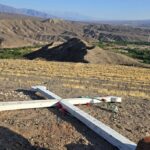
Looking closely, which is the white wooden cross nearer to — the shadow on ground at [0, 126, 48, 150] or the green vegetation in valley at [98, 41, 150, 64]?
the shadow on ground at [0, 126, 48, 150]

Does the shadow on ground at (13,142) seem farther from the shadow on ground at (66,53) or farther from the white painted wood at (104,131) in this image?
the shadow on ground at (66,53)

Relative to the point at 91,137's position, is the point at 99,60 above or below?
below

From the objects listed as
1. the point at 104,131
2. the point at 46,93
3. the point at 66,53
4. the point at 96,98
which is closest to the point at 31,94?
the point at 46,93

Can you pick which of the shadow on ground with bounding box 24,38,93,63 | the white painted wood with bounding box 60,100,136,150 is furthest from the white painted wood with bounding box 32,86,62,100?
the shadow on ground with bounding box 24,38,93,63

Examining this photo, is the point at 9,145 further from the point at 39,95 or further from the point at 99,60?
the point at 99,60

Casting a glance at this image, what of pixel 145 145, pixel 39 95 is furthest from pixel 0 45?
pixel 145 145

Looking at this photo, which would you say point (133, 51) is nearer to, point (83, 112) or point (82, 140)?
point (83, 112)
